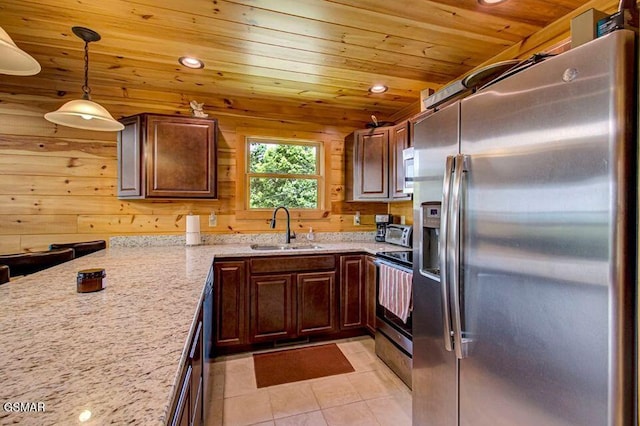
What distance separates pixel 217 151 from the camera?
294 centimetres

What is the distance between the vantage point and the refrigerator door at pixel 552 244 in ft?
2.50

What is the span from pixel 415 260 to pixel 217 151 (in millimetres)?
2201

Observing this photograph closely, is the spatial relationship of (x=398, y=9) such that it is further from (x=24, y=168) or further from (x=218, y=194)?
(x=24, y=168)

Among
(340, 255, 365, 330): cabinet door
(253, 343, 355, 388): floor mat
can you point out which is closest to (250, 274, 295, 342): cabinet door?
(253, 343, 355, 388): floor mat

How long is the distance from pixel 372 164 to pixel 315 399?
7.18ft

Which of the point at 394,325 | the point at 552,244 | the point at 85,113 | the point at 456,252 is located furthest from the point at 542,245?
the point at 85,113

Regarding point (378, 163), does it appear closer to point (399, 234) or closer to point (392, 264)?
point (399, 234)

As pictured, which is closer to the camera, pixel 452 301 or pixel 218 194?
pixel 452 301

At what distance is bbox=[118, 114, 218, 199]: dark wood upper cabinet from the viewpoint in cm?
265

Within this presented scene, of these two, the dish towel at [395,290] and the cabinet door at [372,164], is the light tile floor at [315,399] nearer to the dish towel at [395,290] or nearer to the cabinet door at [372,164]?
the dish towel at [395,290]

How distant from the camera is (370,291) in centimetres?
275

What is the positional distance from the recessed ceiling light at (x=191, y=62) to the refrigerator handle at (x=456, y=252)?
2.09 m

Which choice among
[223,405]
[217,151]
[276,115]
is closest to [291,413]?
[223,405]

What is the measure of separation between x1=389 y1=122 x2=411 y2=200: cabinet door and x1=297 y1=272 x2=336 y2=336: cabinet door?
3.29 feet
